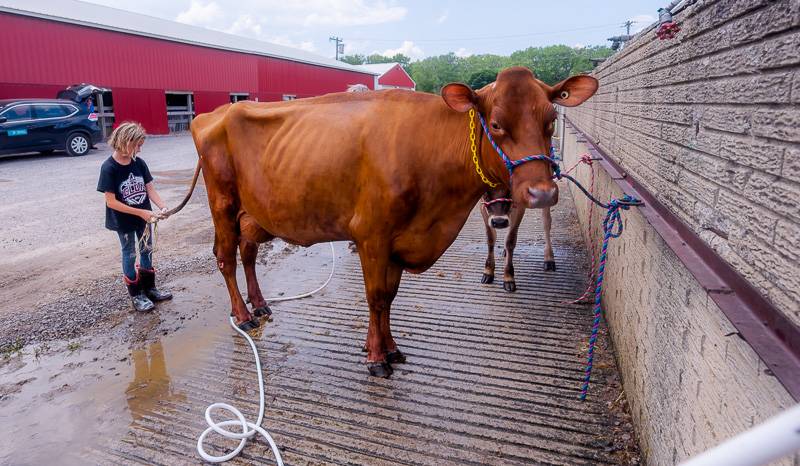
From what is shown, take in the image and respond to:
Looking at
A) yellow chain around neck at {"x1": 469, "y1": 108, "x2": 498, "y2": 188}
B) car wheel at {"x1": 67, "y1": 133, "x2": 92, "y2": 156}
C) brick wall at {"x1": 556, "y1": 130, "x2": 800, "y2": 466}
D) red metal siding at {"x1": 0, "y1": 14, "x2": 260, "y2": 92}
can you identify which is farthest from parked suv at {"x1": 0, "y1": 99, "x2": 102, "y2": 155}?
brick wall at {"x1": 556, "y1": 130, "x2": 800, "y2": 466}

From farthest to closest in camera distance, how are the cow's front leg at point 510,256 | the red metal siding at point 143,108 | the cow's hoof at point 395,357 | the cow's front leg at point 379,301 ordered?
the red metal siding at point 143,108 → the cow's front leg at point 510,256 → the cow's hoof at point 395,357 → the cow's front leg at point 379,301

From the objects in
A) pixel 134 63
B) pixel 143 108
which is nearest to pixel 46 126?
pixel 143 108

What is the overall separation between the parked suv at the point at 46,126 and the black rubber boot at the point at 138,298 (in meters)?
12.9

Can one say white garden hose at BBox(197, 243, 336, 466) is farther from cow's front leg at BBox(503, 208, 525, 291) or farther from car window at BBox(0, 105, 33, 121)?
car window at BBox(0, 105, 33, 121)

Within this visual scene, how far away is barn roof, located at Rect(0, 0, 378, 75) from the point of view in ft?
62.9

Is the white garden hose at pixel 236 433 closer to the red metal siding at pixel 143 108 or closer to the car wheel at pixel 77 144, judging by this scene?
the car wheel at pixel 77 144

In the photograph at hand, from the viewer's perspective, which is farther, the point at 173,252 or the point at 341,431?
the point at 173,252

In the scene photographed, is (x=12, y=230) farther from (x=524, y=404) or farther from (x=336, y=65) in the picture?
(x=336, y=65)

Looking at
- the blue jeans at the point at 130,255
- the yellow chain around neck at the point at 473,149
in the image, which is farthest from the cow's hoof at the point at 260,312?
the yellow chain around neck at the point at 473,149

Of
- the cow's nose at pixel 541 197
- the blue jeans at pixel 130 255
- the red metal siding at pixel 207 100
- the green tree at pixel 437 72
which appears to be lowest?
→ the blue jeans at pixel 130 255

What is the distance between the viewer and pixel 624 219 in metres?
3.68

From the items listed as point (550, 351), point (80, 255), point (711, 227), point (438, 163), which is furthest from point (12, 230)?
point (711, 227)

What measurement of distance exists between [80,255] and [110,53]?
18927 millimetres

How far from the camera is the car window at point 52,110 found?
14997 millimetres
